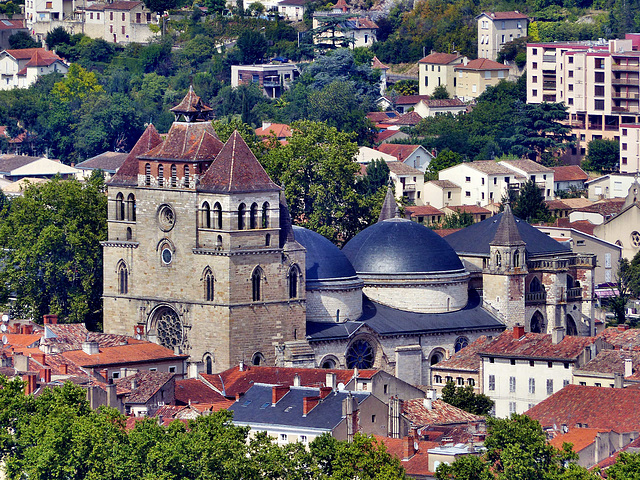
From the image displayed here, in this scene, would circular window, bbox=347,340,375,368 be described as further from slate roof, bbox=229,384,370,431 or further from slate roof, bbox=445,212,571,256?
slate roof, bbox=229,384,370,431

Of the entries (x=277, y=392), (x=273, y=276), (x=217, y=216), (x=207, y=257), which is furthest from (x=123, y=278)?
(x=277, y=392)

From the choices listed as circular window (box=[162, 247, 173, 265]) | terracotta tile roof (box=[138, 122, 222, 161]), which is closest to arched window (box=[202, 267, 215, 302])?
circular window (box=[162, 247, 173, 265])

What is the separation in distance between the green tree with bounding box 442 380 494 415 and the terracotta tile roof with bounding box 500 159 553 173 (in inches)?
3191

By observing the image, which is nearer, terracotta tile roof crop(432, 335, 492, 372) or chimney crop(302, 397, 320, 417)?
chimney crop(302, 397, 320, 417)

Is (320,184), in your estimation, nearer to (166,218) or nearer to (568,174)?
(166,218)

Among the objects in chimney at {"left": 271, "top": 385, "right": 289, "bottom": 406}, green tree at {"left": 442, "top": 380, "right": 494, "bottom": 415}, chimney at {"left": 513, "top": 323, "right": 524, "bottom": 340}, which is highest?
chimney at {"left": 271, "top": 385, "right": 289, "bottom": 406}

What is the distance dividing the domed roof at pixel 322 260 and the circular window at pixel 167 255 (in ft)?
22.2

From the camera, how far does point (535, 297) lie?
13138cm

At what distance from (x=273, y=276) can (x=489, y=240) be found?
18.8m

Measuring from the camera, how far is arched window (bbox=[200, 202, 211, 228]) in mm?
118375

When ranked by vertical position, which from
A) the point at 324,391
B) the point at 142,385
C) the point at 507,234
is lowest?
the point at 142,385

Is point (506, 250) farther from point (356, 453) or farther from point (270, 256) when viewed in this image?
point (356, 453)

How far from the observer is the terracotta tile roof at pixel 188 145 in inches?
4739

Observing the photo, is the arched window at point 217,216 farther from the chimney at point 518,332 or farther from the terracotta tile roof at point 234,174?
the chimney at point 518,332
